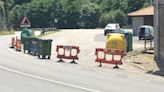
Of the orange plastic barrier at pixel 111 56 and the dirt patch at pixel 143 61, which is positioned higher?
the orange plastic barrier at pixel 111 56

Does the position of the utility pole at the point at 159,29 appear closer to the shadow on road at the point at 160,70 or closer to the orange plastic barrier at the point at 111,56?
the shadow on road at the point at 160,70

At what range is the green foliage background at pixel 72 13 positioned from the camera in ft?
390

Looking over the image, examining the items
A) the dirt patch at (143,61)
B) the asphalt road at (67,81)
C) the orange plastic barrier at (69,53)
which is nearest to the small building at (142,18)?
the dirt patch at (143,61)

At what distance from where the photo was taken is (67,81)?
17.5 meters

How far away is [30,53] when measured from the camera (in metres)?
32.5

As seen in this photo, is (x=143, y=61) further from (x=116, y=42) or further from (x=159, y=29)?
(x=116, y=42)

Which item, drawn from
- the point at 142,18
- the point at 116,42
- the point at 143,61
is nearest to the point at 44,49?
the point at 116,42

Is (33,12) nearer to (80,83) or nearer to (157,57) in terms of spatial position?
(157,57)

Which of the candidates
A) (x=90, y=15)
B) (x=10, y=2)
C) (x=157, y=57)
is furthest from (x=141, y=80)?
(x=10, y=2)

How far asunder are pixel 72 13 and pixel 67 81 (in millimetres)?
107527

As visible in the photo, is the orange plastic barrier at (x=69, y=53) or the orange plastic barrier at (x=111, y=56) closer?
the orange plastic barrier at (x=111, y=56)

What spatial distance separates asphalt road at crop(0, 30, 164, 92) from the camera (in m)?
15.4

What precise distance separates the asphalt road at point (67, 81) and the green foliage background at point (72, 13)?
91.9m

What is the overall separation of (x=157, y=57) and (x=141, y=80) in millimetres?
8516
